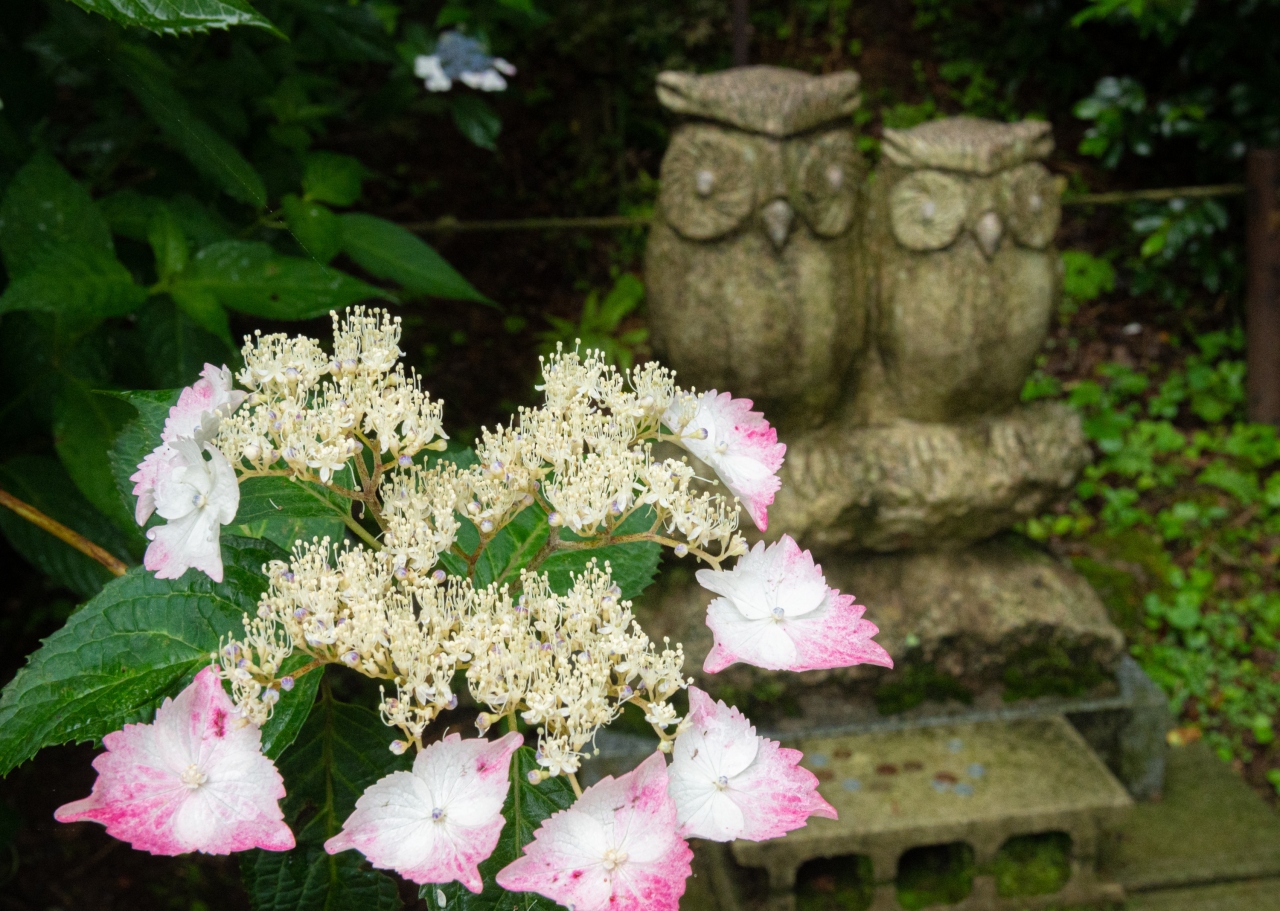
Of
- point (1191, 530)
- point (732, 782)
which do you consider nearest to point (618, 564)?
point (732, 782)

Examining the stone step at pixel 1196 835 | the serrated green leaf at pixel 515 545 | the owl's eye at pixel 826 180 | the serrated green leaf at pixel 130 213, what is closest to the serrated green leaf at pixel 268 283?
the serrated green leaf at pixel 130 213

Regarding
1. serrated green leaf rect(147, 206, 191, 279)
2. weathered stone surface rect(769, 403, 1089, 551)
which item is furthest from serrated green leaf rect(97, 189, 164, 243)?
weathered stone surface rect(769, 403, 1089, 551)

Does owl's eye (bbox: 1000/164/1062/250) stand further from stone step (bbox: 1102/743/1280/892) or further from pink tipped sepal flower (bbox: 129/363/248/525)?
pink tipped sepal flower (bbox: 129/363/248/525)

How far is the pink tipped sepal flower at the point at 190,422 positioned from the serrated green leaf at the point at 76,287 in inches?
28.6

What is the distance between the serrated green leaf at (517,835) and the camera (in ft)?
2.04

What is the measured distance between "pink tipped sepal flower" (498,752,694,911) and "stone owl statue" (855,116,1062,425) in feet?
8.09

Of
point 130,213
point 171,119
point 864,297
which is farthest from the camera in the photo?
point 864,297

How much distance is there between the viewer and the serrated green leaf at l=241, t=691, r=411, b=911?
2.35ft

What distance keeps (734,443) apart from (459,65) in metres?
2.31

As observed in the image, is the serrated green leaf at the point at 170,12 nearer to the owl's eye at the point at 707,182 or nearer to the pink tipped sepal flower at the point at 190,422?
the pink tipped sepal flower at the point at 190,422

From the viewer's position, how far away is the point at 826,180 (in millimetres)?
2762

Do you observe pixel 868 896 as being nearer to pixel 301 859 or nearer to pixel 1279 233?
pixel 301 859

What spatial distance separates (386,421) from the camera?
0.67m

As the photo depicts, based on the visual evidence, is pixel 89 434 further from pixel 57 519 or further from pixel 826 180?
pixel 826 180
